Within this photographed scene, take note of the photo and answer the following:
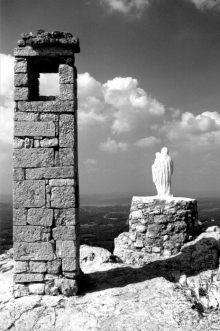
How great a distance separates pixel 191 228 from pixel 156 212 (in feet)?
4.42

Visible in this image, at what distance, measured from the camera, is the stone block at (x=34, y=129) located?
577 centimetres

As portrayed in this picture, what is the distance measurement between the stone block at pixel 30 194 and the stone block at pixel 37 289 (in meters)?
1.71

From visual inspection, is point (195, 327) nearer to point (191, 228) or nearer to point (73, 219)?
point (73, 219)

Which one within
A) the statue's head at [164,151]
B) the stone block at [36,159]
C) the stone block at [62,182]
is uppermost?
the statue's head at [164,151]

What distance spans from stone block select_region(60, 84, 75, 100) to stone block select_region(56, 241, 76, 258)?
316cm

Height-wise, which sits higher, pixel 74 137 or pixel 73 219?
pixel 74 137

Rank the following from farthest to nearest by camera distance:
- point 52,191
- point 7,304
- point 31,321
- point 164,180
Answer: point 164,180 < point 52,191 < point 7,304 < point 31,321

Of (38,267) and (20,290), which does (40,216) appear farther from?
(20,290)

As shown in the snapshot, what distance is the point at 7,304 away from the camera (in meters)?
5.39

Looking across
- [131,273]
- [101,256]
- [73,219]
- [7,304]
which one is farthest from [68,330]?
[101,256]

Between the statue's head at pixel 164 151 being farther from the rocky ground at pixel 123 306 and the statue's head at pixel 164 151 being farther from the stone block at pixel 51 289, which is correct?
the stone block at pixel 51 289

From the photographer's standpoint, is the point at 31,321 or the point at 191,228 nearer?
the point at 31,321

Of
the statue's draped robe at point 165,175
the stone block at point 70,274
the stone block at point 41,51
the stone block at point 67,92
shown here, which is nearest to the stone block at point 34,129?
the stone block at point 67,92

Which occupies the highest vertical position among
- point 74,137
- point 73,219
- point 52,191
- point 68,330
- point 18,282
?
point 74,137
